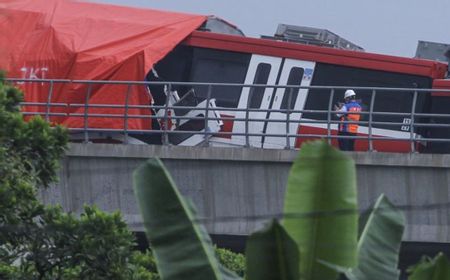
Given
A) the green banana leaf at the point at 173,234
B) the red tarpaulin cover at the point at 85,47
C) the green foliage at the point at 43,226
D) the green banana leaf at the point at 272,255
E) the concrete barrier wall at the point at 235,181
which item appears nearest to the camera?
the green banana leaf at the point at 272,255

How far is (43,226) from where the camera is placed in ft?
28.3

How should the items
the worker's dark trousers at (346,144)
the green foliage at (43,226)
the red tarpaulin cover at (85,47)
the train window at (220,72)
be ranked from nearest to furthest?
the green foliage at (43,226), the worker's dark trousers at (346,144), the red tarpaulin cover at (85,47), the train window at (220,72)

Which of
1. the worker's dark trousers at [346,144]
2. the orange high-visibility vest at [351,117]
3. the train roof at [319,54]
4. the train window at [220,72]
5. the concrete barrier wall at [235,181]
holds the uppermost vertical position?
the train roof at [319,54]

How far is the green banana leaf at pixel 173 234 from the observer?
686cm

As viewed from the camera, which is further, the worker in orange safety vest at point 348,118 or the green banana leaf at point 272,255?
the worker in orange safety vest at point 348,118

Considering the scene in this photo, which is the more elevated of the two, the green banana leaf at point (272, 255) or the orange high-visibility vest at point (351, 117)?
the orange high-visibility vest at point (351, 117)

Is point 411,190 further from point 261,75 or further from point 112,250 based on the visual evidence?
point 112,250

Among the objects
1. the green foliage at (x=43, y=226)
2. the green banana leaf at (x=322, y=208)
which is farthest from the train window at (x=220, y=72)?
the green banana leaf at (x=322, y=208)

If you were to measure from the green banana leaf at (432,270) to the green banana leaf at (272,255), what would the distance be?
72 centimetres

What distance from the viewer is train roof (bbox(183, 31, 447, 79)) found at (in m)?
22.0

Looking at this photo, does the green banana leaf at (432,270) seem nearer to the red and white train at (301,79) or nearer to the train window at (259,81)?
the red and white train at (301,79)

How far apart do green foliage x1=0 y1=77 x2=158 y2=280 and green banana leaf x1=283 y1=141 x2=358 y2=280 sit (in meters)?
2.07

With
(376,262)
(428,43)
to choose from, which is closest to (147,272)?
(376,262)

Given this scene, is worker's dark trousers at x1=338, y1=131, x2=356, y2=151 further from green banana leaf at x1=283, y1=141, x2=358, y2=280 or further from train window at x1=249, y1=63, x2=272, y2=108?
green banana leaf at x1=283, y1=141, x2=358, y2=280
